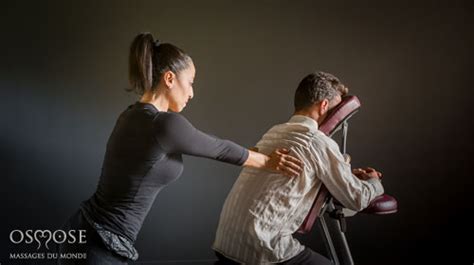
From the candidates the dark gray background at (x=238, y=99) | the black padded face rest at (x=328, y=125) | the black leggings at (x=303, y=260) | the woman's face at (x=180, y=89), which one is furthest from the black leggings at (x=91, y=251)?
the dark gray background at (x=238, y=99)

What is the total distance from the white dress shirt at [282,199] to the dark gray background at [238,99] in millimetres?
1192

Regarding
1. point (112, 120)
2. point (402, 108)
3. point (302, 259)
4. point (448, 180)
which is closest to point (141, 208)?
point (302, 259)

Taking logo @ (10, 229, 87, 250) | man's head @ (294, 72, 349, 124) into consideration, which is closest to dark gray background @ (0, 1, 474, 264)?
→ logo @ (10, 229, 87, 250)

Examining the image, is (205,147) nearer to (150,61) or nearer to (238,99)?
(150,61)

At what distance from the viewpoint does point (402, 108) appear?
264 cm

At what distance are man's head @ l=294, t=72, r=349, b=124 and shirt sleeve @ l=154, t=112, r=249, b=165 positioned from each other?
320 millimetres

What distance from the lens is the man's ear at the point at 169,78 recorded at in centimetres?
130

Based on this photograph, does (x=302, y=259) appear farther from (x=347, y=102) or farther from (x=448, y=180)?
(x=448, y=180)

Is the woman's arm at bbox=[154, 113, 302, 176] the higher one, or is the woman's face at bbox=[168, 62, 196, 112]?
the woman's face at bbox=[168, 62, 196, 112]

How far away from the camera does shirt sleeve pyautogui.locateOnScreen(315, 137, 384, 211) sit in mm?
1326

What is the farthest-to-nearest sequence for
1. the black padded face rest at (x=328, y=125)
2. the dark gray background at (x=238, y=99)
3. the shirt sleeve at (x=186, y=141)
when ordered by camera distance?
the dark gray background at (x=238, y=99) → the black padded face rest at (x=328, y=125) → the shirt sleeve at (x=186, y=141)

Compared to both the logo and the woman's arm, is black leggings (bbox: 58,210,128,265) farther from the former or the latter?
the logo

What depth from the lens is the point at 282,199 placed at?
4.27 feet

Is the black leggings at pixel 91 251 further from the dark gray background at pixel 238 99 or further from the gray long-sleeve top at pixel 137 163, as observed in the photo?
the dark gray background at pixel 238 99
